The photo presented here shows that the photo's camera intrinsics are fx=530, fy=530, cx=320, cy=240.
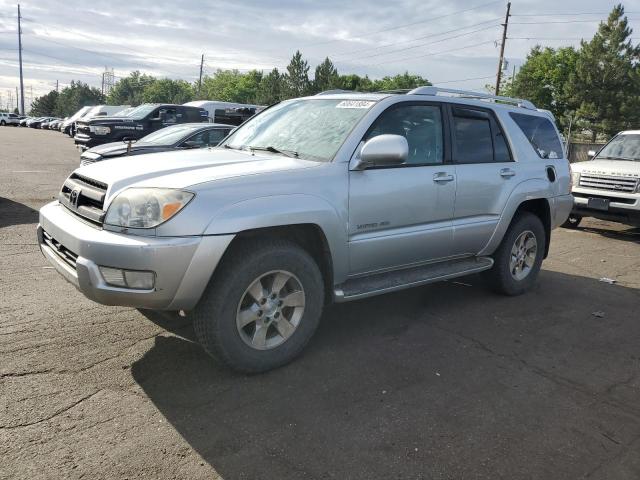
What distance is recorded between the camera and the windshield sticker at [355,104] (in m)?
4.07

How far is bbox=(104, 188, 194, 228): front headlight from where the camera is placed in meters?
2.99

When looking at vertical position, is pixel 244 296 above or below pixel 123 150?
below

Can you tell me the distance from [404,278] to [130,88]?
139 meters

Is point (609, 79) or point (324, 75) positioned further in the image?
point (324, 75)

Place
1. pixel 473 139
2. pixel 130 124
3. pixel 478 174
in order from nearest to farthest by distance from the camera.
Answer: pixel 478 174 → pixel 473 139 → pixel 130 124

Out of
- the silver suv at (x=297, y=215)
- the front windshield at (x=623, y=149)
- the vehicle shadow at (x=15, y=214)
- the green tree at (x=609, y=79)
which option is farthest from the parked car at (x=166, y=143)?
the green tree at (x=609, y=79)

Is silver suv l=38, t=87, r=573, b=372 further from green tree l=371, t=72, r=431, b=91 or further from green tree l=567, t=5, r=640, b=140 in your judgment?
green tree l=371, t=72, r=431, b=91

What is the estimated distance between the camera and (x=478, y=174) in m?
4.63

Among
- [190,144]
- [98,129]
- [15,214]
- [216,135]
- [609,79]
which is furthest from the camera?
[609,79]

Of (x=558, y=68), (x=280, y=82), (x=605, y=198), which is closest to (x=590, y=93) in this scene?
(x=558, y=68)

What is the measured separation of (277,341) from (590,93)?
49166 mm

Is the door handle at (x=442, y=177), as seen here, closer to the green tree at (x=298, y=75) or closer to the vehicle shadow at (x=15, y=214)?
the vehicle shadow at (x=15, y=214)

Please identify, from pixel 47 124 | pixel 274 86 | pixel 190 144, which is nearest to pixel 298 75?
pixel 274 86

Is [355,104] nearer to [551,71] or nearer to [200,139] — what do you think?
[200,139]
